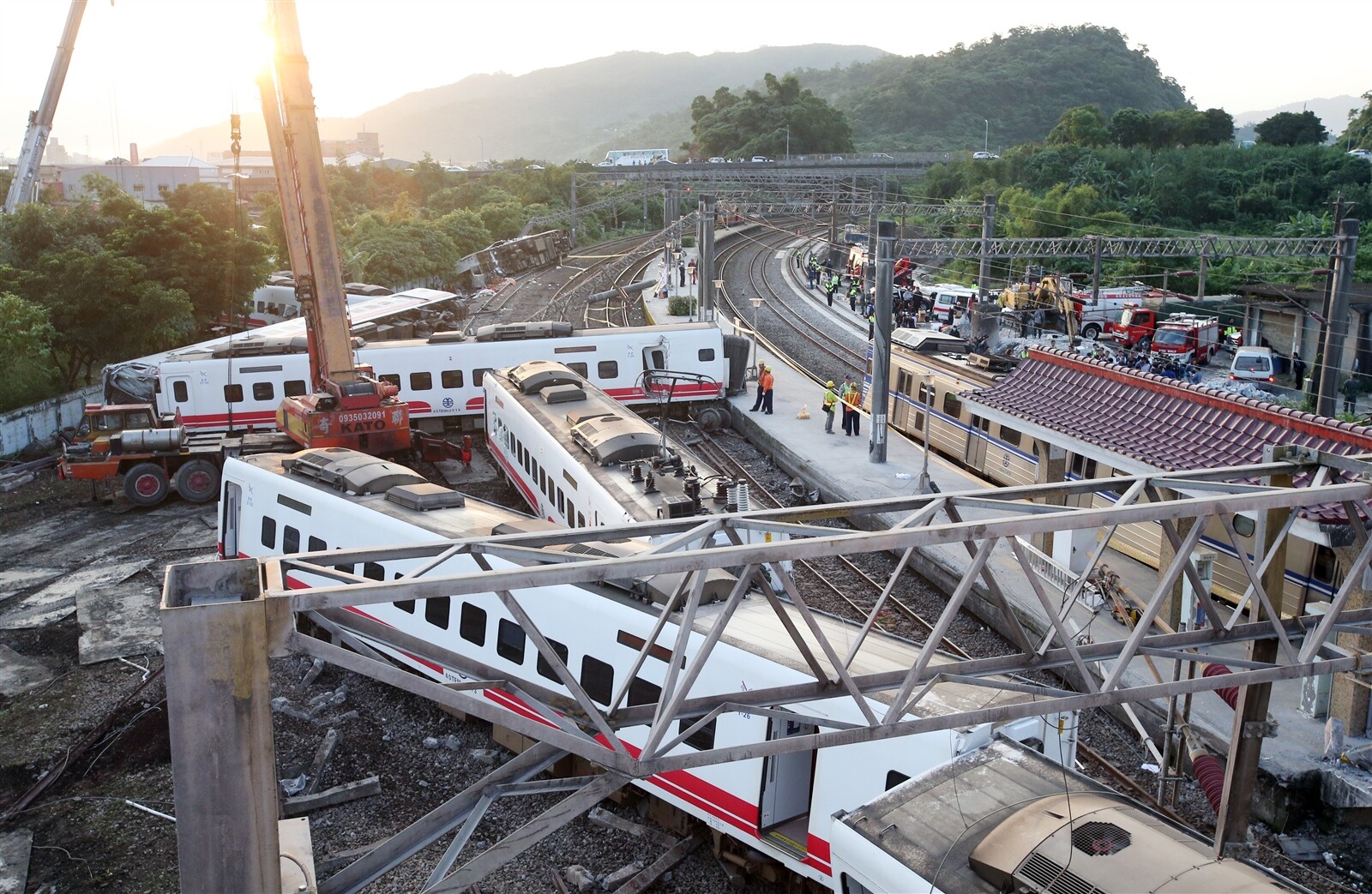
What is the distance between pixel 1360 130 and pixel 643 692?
103m

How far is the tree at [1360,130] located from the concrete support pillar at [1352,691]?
87707 mm

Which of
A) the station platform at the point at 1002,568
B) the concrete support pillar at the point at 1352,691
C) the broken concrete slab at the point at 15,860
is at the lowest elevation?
the broken concrete slab at the point at 15,860

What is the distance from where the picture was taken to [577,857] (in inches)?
446

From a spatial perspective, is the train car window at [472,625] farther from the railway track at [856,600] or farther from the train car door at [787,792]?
the railway track at [856,600]

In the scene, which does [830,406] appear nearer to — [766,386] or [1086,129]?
[766,386]

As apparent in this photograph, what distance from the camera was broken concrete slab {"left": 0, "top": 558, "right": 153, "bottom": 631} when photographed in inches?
708

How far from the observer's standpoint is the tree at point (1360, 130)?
87.8 meters

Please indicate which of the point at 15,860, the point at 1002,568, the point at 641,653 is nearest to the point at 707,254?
the point at 1002,568

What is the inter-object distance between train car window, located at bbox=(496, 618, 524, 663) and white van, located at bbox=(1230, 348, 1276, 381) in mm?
30352

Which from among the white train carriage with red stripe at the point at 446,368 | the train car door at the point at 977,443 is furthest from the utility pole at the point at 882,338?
the white train carriage with red stripe at the point at 446,368

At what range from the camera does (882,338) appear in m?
23.8

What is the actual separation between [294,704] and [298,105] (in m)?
13.9

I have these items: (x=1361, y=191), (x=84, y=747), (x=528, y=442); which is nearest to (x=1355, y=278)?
(x=1361, y=191)

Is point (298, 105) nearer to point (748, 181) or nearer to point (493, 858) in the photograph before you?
point (493, 858)
